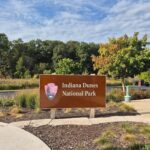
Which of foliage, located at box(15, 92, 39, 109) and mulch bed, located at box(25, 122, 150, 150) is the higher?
foliage, located at box(15, 92, 39, 109)

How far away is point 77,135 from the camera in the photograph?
966 centimetres

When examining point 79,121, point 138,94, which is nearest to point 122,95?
point 138,94

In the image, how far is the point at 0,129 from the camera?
10.5 metres

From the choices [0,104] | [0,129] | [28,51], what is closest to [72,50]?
[28,51]

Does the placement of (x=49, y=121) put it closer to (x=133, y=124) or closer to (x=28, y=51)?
(x=133, y=124)

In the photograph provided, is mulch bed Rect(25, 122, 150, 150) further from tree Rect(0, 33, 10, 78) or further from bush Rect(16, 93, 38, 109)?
tree Rect(0, 33, 10, 78)

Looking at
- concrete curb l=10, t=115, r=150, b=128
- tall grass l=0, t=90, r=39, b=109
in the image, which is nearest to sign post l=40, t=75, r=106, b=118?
concrete curb l=10, t=115, r=150, b=128

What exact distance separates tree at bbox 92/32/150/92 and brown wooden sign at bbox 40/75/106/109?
10538 mm

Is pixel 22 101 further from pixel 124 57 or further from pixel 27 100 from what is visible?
pixel 124 57

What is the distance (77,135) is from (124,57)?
48.1 ft

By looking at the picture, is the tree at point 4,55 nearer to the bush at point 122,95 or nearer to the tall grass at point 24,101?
the bush at point 122,95

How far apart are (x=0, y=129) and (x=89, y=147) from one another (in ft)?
10.3

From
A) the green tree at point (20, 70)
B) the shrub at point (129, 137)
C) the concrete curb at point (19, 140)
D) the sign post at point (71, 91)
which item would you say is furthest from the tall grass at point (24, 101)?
the green tree at point (20, 70)

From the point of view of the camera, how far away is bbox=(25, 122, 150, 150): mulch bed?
8.52 m
